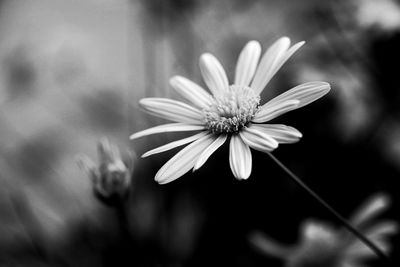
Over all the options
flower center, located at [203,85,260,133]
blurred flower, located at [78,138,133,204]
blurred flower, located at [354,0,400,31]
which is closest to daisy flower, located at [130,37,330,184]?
flower center, located at [203,85,260,133]

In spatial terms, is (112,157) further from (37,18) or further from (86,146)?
(37,18)

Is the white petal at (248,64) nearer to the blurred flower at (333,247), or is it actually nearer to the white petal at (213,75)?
the white petal at (213,75)

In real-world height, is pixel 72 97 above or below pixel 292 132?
above

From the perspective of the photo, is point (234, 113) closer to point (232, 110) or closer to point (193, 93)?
point (232, 110)

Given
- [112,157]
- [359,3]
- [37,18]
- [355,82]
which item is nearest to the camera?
[112,157]

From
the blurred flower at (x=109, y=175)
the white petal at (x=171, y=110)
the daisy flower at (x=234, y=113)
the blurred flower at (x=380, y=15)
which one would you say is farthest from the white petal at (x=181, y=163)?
the blurred flower at (x=380, y=15)

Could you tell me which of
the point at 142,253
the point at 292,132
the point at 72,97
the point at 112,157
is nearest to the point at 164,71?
the point at 72,97
